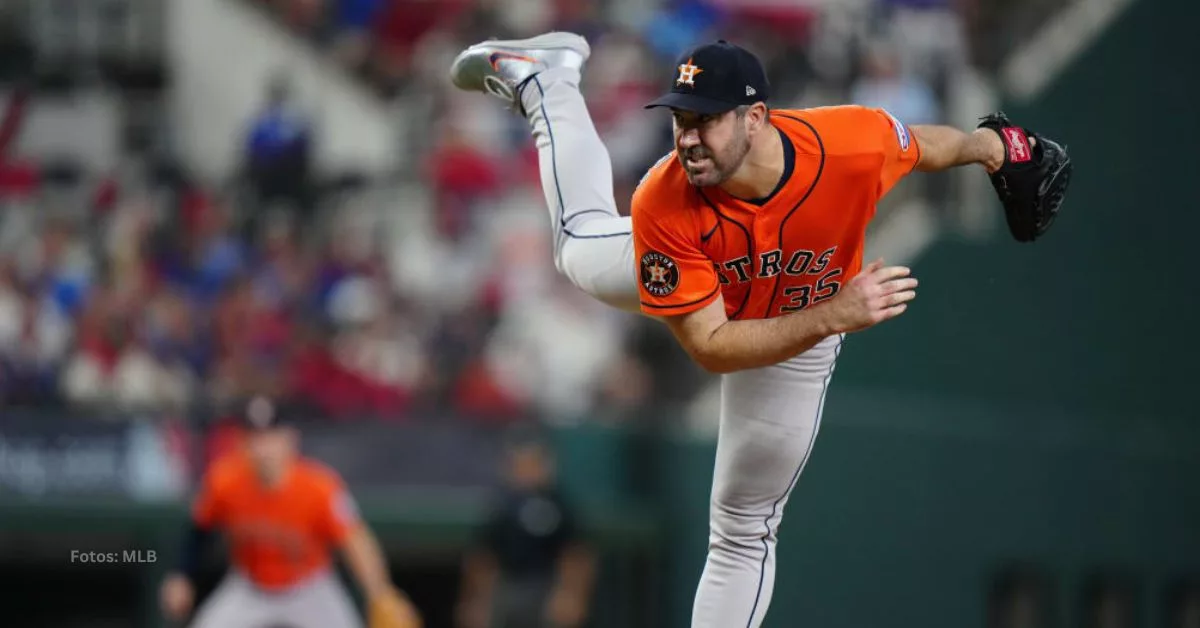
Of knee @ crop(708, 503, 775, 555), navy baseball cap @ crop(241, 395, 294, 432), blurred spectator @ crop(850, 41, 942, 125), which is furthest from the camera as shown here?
blurred spectator @ crop(850, 41, 942, 125)

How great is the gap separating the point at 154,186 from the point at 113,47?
225cm

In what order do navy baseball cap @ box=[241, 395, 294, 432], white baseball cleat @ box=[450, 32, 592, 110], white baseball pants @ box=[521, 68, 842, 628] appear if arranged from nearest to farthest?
white baseball pants @ box=[521, 68, 842, 628]
white baseball cleat @ box=[450, 32, 592, 110]
navy baseball cap @ box=[241, 395, 294, 432]

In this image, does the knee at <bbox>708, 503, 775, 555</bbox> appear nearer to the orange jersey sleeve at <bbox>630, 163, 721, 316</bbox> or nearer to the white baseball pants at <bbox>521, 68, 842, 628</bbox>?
the white baseball pants at <bbox>521, 68, 842, 628</bbox>

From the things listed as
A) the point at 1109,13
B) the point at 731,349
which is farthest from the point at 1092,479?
the point at 731,349

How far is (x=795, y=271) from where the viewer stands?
6.37m

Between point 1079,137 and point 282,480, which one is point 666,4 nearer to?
point 1079,137

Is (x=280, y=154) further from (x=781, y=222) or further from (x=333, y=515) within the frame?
(x=781, y=222)

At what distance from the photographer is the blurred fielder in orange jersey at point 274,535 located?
32.3 feet

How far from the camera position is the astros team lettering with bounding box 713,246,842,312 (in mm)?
6273

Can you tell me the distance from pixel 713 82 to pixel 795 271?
2.60ft

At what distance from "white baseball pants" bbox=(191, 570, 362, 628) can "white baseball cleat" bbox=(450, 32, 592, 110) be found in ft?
11.1

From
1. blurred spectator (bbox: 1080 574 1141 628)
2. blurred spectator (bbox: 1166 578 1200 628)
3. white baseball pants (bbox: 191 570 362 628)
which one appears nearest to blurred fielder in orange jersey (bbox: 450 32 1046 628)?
white baseball pants (bbox: 191 570 362 628)

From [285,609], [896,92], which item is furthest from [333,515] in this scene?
[896,92]

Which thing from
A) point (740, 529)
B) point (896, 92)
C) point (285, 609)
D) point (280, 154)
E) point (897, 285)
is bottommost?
point (285, 609)
